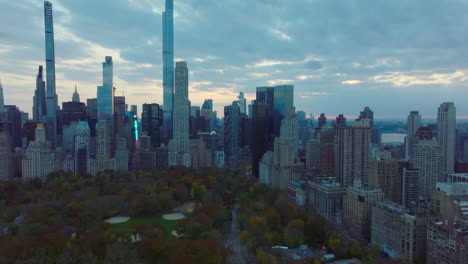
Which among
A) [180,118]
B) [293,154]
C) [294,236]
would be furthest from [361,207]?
[180,118]

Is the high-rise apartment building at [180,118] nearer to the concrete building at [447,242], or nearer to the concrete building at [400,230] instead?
the concrete building at [400,230]

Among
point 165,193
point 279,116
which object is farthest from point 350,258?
point 279,116

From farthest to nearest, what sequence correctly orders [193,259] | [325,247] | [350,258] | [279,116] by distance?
[279,116] → [325,247] → [350,258] → [193,259]

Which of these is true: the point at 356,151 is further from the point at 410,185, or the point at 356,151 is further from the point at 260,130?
the point at 260,130

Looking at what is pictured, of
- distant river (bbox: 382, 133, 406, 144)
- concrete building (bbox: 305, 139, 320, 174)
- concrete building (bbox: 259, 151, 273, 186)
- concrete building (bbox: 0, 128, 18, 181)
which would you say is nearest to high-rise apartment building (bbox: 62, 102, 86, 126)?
concrete building (bbox: 0, 128, 18, 181)

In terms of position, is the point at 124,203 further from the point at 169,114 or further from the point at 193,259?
the point at 169,114

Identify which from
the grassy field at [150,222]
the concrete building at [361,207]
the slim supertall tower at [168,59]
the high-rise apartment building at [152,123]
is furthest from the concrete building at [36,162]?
the slim supertall tower at [168,59]

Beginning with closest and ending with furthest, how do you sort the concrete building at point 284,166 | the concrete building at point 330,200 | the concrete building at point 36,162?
the concrete building at point 330,200 < the concrete building at point 284,166 < the concrete building at point 36,162
